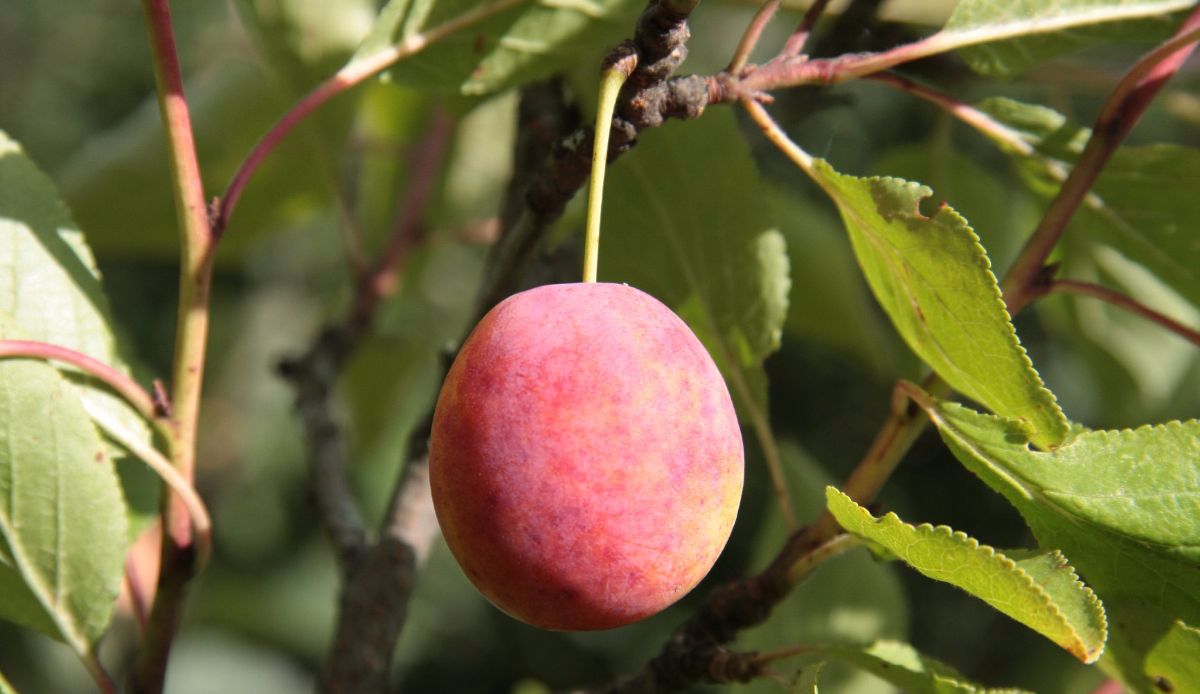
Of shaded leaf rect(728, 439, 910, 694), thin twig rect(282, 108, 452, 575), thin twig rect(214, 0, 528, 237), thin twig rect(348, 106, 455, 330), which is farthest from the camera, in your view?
thin twig rect(348, 106, 455, 330)

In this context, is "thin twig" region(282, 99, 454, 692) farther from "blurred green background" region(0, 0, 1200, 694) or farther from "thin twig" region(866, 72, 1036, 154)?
"thin twig" region(866, 72, 1036, 154)

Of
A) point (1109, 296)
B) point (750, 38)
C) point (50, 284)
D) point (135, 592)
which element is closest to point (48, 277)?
point (50, 284)

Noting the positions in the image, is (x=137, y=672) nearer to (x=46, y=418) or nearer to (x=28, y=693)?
(x=46, y=418)

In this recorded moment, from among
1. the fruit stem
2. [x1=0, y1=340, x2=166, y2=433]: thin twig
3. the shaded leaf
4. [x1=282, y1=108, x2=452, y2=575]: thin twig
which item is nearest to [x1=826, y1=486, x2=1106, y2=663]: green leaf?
the fruit stem

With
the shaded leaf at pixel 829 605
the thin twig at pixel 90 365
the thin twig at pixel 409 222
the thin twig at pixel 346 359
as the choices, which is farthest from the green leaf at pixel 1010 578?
the thin twig at pixel 409 222

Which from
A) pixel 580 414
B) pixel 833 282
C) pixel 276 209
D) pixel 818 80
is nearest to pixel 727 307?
pixel 818 80
